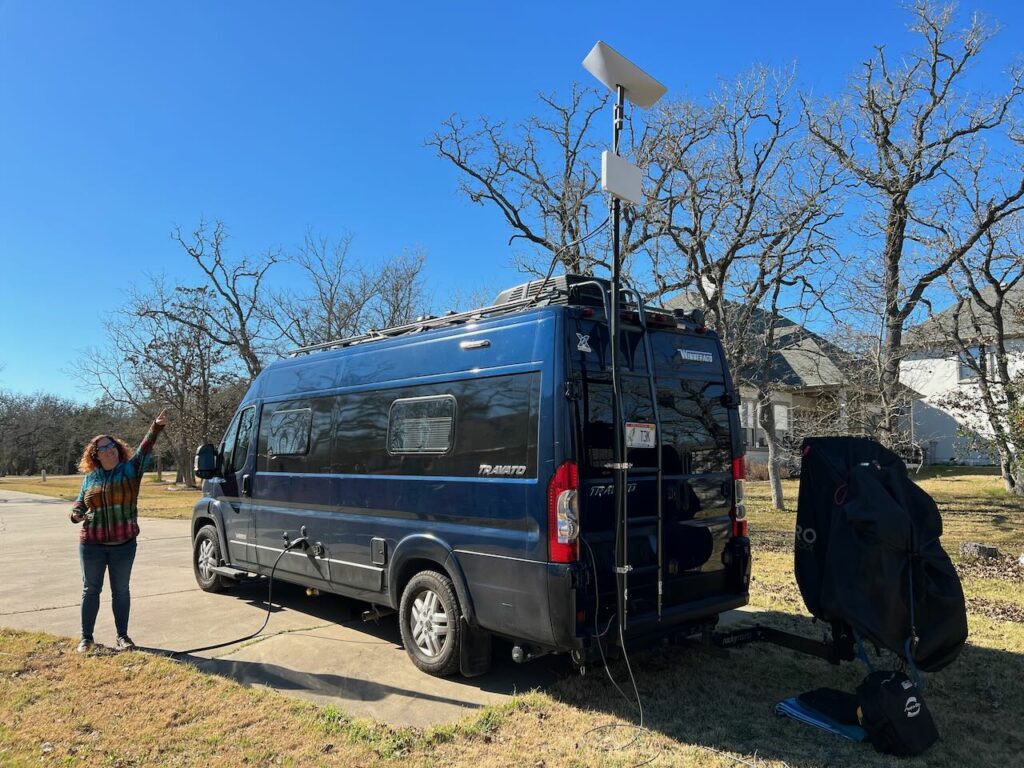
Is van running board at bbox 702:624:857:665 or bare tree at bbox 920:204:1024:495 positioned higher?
bare tree at bbox 920:204:1024:495

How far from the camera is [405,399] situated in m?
5.57

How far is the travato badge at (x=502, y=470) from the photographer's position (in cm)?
452

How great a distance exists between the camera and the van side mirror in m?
7.70

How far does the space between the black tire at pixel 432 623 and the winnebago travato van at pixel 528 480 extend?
0.05ft

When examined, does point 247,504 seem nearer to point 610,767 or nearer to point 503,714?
point 503,714

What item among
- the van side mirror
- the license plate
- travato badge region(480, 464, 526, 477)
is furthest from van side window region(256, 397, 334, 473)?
the license plate

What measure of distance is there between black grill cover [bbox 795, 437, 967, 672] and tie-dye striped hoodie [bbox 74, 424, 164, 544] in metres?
5.30

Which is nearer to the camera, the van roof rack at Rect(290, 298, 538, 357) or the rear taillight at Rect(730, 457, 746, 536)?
the van roof rack at Rect(290, 298, 538, 357)

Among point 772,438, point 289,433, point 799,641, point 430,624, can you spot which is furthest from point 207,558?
point 772,438

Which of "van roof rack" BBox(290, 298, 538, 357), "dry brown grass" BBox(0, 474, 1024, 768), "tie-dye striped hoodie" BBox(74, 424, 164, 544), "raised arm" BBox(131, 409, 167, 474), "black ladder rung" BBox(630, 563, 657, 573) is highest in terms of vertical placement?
"van roof rack" BBox(290, 298, 538, 357)

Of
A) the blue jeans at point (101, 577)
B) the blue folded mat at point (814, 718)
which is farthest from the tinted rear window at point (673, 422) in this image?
the blue jeans at point (101, 577)

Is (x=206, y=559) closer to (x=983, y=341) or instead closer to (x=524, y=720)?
(x=524, y=720)

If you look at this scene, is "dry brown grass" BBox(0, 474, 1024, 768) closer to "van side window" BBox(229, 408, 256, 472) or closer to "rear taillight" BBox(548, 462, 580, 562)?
"rear taillight" BBox(548, 462, 580, 562)

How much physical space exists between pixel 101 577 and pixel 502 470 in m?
3.82
